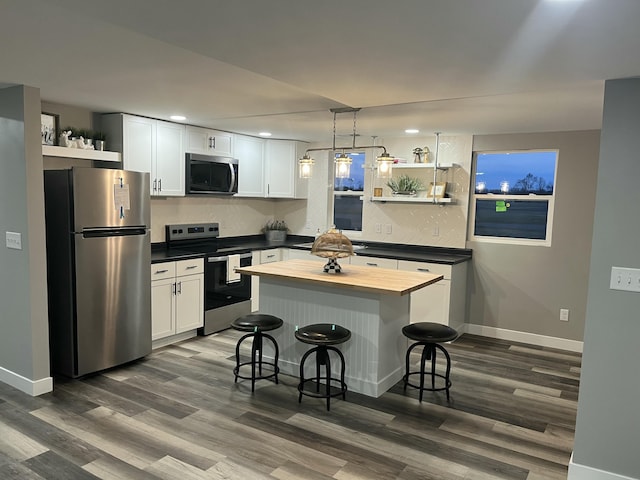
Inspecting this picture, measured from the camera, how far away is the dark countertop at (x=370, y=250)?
497cm

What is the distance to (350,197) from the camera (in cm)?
647

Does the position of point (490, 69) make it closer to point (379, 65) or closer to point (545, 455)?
point (379, 65)

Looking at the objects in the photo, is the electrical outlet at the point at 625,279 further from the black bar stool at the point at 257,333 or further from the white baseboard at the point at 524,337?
the white baseboard at the point at 524,337

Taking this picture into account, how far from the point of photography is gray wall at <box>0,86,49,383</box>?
3420mm

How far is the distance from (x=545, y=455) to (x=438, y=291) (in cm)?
233

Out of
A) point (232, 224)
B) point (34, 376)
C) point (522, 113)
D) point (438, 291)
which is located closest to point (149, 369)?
point (34, 376)

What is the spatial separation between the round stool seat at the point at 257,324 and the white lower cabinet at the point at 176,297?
1.20 metres

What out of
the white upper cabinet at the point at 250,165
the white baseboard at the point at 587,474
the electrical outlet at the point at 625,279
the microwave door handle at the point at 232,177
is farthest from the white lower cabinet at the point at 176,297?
the electrical outlet at the point at 625,279

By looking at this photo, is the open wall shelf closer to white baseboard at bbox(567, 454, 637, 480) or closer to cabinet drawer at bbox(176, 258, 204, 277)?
cabinet drawer at bbox(176, 258, 204, 277)

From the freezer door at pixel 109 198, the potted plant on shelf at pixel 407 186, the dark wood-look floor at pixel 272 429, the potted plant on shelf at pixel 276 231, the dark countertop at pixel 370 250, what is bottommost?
the dark wood-look floor at pixel 272 429

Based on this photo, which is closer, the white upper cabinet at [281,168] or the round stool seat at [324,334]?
the round stool seat at [324,334]

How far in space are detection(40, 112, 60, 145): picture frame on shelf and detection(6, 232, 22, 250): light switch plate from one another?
0.92 meters

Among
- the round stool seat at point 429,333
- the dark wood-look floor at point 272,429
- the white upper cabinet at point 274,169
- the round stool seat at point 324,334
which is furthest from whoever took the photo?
the white upper cabinet at point 274,169

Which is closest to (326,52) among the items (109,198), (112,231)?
(109,198)
